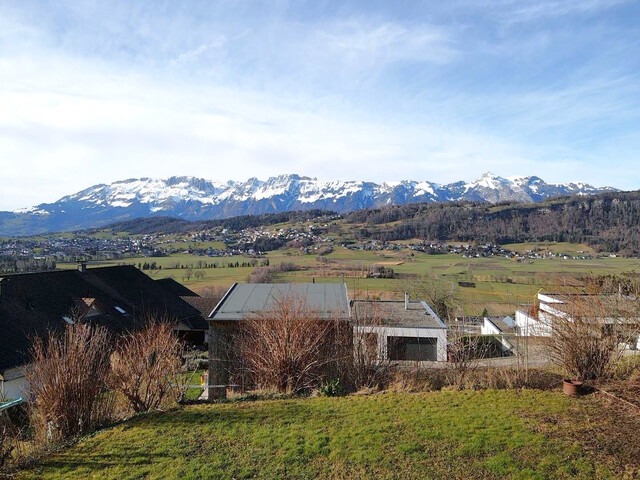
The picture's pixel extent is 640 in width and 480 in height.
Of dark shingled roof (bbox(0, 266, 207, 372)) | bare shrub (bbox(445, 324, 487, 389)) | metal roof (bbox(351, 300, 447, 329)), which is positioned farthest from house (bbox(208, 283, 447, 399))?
dark shingled roof (bbox(0, 266, 207, 372))

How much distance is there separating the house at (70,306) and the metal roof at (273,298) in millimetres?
2130

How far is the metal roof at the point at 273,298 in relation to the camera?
1245 centimetres

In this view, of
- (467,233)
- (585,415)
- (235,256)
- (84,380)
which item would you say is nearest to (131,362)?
(84,380)

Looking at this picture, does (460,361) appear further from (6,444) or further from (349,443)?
(6,444)

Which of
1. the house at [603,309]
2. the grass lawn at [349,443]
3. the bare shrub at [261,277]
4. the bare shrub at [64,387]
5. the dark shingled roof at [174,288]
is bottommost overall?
the bare shrub at [261,277]

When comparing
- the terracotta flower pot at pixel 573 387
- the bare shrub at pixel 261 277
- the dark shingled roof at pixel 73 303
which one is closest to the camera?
the terracotta flower pot at pixel 573 387

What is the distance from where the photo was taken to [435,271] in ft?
157

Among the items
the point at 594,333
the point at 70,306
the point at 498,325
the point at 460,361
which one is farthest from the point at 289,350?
the point at 498,325

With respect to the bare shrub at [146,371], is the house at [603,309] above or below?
above

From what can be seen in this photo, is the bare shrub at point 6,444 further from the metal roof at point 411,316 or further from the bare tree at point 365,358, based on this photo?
the metal roof at point 411,316

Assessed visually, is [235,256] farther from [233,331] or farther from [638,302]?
[638,302]

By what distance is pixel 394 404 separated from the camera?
879 cm

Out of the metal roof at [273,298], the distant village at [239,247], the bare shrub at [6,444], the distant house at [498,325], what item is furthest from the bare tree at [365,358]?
the distant village at [239,247]

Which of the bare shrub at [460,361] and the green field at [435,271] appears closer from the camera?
the bare shrub at [460,361]
